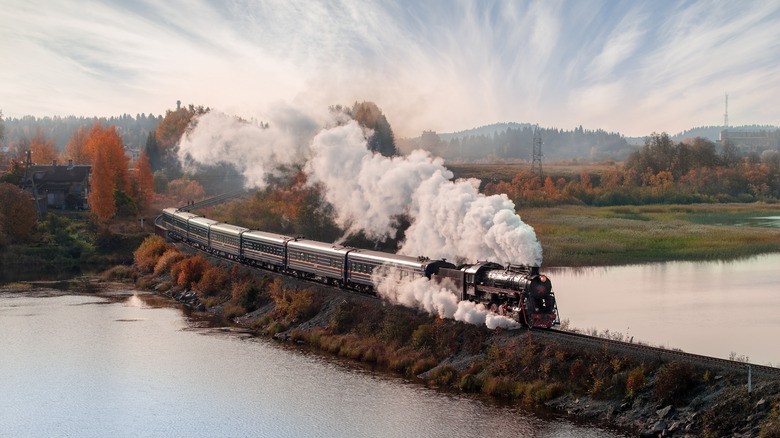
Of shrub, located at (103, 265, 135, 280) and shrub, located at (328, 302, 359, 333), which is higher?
shrub, located at (328, 302, 359, 333)

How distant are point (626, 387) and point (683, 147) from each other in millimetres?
98417

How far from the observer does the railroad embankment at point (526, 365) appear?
2550cm

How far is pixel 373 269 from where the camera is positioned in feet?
148

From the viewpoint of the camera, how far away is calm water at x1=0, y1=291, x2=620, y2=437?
96.4 ft

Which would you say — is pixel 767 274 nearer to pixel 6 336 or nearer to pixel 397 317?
pixel 397 317

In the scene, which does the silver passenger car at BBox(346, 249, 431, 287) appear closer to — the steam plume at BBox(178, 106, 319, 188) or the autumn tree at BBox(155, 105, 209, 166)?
the steam plume at BBox(178, 106, 319, 188)

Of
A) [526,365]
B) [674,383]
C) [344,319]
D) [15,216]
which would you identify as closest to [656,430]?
[674,383]

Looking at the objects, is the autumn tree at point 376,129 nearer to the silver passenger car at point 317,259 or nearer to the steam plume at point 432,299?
the silver passenger car at point 317,259

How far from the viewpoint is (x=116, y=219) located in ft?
352

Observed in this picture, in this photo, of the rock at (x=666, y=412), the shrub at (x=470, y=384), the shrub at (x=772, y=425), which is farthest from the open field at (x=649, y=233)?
the shrub at (x=772, y=425)

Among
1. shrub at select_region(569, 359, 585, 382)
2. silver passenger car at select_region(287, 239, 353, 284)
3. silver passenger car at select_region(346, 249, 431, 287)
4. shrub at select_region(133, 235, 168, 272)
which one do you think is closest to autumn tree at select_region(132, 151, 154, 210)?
shrub at select_region(133, 235, 168, 272)

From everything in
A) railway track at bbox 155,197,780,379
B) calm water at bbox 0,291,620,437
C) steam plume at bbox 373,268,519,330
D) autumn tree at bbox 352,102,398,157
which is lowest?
calm water at bbox 0,291,620,437

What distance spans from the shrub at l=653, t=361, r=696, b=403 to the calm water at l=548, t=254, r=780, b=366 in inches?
491

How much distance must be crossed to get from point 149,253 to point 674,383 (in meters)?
72.1
